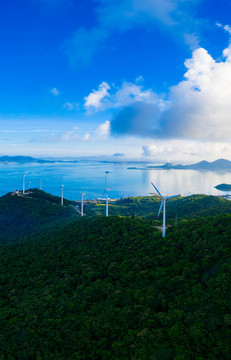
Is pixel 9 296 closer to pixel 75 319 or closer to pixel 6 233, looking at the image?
pixel 75 319

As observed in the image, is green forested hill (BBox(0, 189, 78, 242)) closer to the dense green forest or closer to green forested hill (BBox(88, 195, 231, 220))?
green forested hill (BBox(88, 195, 231, 220))

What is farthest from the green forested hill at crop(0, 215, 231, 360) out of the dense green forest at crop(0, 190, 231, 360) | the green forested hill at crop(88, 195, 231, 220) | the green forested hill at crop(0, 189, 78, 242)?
the green forested hill at crop(88, 195, 231, 220)

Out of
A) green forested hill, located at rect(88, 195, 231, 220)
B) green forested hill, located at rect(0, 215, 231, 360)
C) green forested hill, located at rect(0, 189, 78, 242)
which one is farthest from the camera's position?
green forested hill, located at rect(88, 195, 231, 220)

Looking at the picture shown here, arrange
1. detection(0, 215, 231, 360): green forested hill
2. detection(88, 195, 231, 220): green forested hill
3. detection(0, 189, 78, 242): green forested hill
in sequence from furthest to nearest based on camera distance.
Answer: detection(88, 195, 231, 220): green forested hill → detection(0, 189, 78, 242): green forested hill → detection(0, 215, 231, 360): green forested hill

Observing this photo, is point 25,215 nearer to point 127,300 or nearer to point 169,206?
point 127,300

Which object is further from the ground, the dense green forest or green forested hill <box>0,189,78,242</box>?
the dense green forest

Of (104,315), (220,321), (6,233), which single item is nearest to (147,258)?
(104,315)

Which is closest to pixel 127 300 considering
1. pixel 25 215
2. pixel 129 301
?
pixel 129 301

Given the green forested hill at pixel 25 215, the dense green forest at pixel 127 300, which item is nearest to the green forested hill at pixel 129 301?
the dense green forest at pixel 127 300
